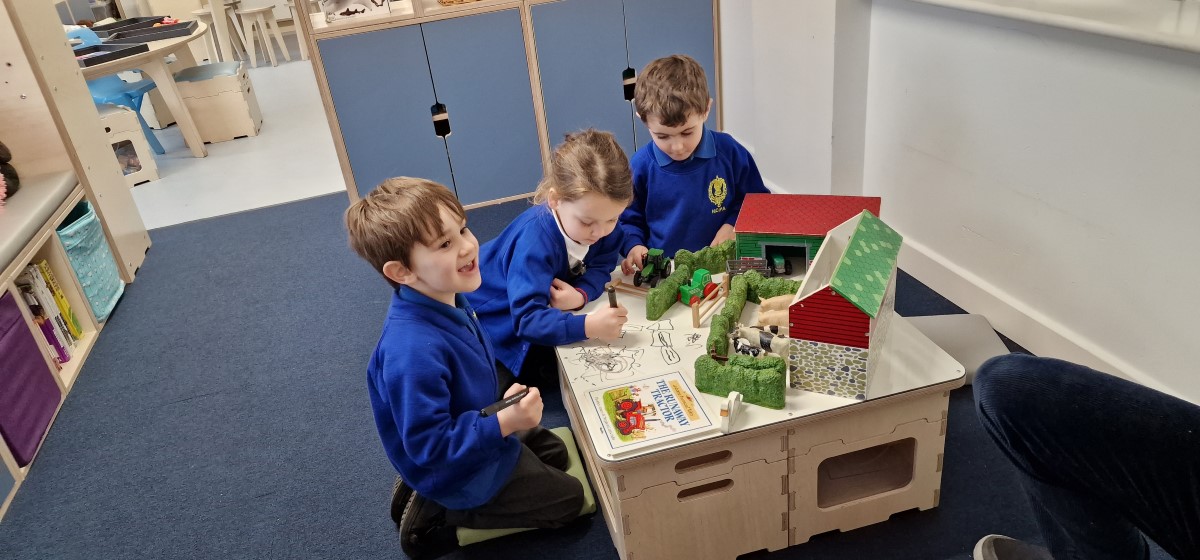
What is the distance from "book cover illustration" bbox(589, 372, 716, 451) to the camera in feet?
4.65

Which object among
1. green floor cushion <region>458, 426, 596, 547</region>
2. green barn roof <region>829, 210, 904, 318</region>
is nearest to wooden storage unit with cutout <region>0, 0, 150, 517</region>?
green floor cushion <region>458, 426, 596, 547</region>

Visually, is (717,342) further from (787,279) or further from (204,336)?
(204,336)

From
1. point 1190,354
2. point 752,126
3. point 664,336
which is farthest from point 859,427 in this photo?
point 752,126

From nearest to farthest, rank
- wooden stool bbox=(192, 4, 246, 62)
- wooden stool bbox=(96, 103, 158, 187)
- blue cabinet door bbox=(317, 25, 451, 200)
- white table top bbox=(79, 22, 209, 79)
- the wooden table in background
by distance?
blue cabinet door bbox=(317, 25, 451, 200)
white table top bbox=(79, 22, 209, 79)
the wooden table in background
wooden stool bbox=(96, 103, 158, 187)
wooden stool bbox=(192, 4, 246, 62)

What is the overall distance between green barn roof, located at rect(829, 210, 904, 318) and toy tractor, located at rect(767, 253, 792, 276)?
0.28 m

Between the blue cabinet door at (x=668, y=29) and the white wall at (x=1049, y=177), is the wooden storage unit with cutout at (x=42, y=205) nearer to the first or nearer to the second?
the blue cabinet door at (x=668, y=29)

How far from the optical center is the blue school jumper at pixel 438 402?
148 centimetres

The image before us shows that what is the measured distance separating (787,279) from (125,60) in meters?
4.00

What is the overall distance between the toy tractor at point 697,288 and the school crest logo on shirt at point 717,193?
507 millimetres

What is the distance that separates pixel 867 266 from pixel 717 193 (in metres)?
0.88

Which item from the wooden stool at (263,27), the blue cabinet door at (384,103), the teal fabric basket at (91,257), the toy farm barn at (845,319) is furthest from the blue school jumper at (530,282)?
the wooden stool at (263,27)

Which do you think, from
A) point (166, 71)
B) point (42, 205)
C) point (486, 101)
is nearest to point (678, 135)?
point (486, 101)

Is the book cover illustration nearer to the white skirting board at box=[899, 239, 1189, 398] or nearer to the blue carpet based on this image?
the blue carpet

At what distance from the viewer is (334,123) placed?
331 cm
